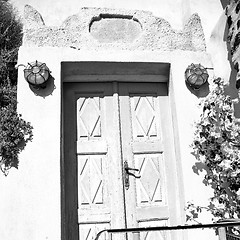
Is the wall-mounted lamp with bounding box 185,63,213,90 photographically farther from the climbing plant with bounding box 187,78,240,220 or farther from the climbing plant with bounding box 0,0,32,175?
the climbing plant with bounding box 0,0,32,175

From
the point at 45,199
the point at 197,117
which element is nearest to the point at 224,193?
the point at 197,117

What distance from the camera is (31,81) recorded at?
4074mm

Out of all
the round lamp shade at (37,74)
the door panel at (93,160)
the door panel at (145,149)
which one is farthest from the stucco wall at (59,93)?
the door panel at (93,160)

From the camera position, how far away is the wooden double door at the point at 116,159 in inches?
165

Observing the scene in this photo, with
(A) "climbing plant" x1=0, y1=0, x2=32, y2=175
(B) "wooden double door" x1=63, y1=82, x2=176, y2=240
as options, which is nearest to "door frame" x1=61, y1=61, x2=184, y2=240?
(B) "wooden double door" x1=63, y1=82, x2=176, y2=240

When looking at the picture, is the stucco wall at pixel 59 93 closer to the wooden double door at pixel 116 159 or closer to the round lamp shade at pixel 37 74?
the round lamp shade at pixel 37 74

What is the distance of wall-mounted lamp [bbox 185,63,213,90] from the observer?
14.3 ft

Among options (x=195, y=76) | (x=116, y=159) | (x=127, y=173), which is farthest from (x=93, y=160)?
(x=195, y=76)

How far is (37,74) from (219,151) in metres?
2.12

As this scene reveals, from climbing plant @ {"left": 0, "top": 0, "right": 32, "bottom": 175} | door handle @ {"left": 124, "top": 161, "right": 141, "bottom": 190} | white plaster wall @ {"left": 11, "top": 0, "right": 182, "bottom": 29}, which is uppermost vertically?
white plaster wall @ {"left": 11, "top": 0, "right": 182, "bottom": 29}

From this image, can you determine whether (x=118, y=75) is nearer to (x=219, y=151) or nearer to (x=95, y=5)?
(x=95, y=5)

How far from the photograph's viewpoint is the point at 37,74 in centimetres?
406

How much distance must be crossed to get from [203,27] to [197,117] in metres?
1.22

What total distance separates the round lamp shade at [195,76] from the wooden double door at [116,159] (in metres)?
0.39
